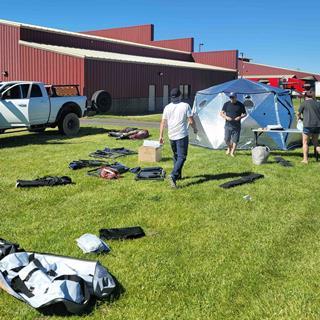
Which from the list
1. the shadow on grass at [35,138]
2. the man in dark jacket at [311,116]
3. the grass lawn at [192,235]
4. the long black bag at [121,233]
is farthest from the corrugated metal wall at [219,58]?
the long black bag at [121,233]

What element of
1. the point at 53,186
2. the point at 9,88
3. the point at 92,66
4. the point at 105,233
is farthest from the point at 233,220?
the point at 92,66

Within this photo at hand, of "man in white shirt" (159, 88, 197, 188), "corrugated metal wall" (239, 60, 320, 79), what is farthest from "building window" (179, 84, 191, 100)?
"man in white shirt" (159, 88, 197, 188)

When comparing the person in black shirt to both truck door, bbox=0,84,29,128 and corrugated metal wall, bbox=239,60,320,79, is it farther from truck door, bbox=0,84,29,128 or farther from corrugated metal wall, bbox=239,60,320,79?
corrugated metal wall, bbox=239,60,320,79

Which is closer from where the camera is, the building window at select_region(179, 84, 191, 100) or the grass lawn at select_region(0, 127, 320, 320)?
the grass lawn at select_region(0, 127, 320, 320)

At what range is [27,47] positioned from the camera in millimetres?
29219

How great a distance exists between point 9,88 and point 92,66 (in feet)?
47.9

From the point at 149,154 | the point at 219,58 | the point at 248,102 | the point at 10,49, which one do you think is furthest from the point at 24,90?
the point at 219,58

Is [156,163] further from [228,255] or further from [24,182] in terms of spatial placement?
[228,255]

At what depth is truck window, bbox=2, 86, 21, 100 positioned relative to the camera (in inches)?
558

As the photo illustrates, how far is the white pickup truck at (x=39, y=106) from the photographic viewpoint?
14.1 metres

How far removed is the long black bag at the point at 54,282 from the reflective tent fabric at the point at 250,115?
31.5ft

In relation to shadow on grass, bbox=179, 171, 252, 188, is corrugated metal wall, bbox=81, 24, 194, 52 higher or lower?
higher

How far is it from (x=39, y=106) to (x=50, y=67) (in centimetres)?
1471

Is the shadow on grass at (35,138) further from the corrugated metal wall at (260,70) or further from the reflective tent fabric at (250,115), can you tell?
the corrugated metal wall at (260,70)
